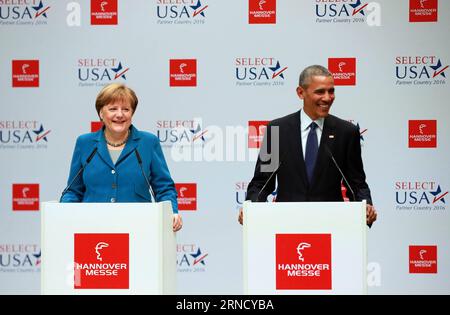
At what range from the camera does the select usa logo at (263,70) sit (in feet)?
18.6

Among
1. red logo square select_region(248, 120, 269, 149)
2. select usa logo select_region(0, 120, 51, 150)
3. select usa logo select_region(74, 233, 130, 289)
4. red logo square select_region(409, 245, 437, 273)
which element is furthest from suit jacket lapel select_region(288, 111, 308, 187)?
select usa logo select_region(0, 120, 51, 150)

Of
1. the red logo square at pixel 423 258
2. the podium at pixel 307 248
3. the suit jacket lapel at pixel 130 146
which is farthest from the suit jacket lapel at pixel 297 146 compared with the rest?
the red logo square at pixel 423 258

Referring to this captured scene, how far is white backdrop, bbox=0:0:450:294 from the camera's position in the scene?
18.5 feet

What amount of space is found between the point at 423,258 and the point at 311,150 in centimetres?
230

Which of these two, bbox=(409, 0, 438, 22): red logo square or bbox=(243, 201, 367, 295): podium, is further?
bbox=(409, 0, 438, 22): red logo square

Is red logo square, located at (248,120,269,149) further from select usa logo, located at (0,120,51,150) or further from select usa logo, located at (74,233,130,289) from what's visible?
select usa logo, located at (74,233,130,289)

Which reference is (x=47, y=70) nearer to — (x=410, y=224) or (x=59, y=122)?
(x=59, y=122)

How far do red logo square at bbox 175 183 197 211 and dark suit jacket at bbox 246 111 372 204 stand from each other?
6.45 ft

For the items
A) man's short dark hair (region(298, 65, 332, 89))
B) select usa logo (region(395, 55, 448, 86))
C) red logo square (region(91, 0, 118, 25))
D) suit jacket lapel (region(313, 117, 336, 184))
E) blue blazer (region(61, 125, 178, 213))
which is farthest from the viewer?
red logo square (region(91, 0, 118, 25))

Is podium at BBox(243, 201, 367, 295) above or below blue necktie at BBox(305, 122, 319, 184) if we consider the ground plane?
below

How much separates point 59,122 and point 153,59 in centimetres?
87

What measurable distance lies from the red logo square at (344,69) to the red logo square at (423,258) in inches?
52.5

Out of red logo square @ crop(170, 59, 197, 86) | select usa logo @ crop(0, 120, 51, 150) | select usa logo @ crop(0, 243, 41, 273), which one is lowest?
select usa logo @ crop(0, 243, 41, 273)

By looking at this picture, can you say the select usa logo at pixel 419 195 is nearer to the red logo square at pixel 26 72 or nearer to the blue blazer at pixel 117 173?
the blue blazer at pixel 117 173
